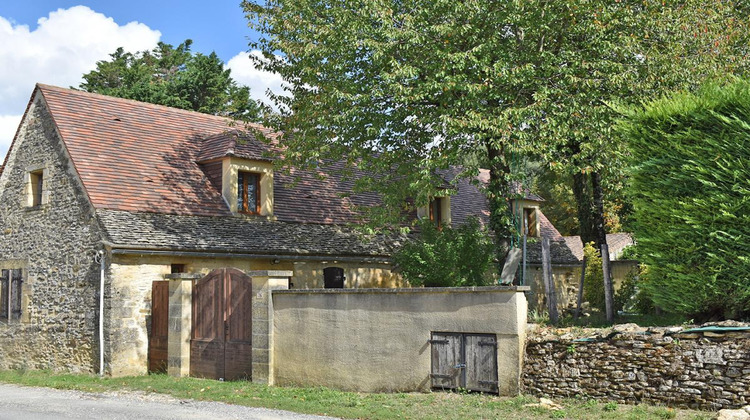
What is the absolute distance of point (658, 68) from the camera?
16.4m

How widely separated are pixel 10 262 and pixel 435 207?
1381 cm

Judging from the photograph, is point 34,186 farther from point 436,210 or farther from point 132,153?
point 436,210

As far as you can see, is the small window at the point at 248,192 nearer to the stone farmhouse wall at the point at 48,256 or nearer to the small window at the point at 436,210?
the stone farmhouse wall at the point at 48,256

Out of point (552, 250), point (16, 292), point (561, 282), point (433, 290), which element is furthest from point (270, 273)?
point (561, 282)

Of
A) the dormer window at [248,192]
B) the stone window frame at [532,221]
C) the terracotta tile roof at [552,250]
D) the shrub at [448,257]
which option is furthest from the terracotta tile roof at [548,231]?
the dormer window at [248,192]

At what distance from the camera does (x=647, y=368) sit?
10469 mm

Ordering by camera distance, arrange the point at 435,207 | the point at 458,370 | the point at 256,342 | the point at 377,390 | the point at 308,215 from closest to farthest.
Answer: the point at 458,370
the point at 377,390
the point at 256,342
the point at 308,215
the point at 435,207

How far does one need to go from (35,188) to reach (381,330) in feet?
41.9

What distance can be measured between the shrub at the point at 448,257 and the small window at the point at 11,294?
10573 mm

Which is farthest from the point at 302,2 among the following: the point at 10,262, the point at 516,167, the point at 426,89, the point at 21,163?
the point at 10,262

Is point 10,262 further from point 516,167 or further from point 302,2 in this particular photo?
point 516,167

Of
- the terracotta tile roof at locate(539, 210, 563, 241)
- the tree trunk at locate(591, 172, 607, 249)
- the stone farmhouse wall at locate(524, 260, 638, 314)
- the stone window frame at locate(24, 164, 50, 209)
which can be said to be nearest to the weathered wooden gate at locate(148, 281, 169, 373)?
the stone window frame at locate(24, 164, 50, 209)

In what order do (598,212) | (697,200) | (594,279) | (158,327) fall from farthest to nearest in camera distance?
(594,279) < (598,212) < (158,327) < (697,200)

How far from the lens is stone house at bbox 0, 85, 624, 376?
56.0 feet
